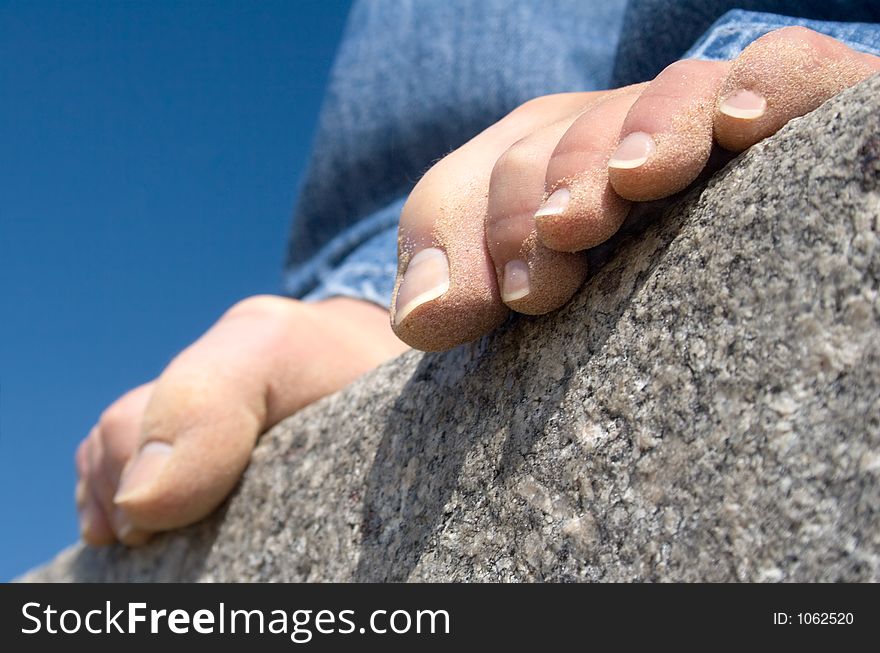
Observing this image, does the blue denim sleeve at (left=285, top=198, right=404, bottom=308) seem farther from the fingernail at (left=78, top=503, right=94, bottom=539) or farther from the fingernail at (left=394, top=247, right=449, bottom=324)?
the fingernail at (left=394, top=247, right=449, bottom=324)

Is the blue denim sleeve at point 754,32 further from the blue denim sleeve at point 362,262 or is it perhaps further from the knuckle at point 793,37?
the blue denim sleeve at point 362,262

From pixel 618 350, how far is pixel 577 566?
10 cm

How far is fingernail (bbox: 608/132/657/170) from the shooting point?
407 millimetres

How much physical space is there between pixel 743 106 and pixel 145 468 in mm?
559

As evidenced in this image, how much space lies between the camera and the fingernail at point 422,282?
472 millimetres

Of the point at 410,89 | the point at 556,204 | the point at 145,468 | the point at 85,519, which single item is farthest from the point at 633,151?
the point at 410,89

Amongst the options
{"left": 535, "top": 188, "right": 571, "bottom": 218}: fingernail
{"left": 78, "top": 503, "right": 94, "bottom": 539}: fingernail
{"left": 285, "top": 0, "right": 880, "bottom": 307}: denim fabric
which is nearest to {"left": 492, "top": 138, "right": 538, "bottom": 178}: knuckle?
{"left": 535, "top": 188, "right": 571, "bottom": 218}: fingernail

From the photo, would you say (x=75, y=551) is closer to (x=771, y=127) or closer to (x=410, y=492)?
(x=410, y=492)

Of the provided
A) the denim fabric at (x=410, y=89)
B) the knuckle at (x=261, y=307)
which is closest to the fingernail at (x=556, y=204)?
the denim fabric at (x=410, y=89)

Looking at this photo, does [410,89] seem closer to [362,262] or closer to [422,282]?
[362,262]

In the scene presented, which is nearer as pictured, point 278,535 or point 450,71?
point 278,535

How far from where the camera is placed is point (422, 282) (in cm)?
48

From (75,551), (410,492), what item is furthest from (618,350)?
(75,551)

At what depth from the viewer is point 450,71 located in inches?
46.2
